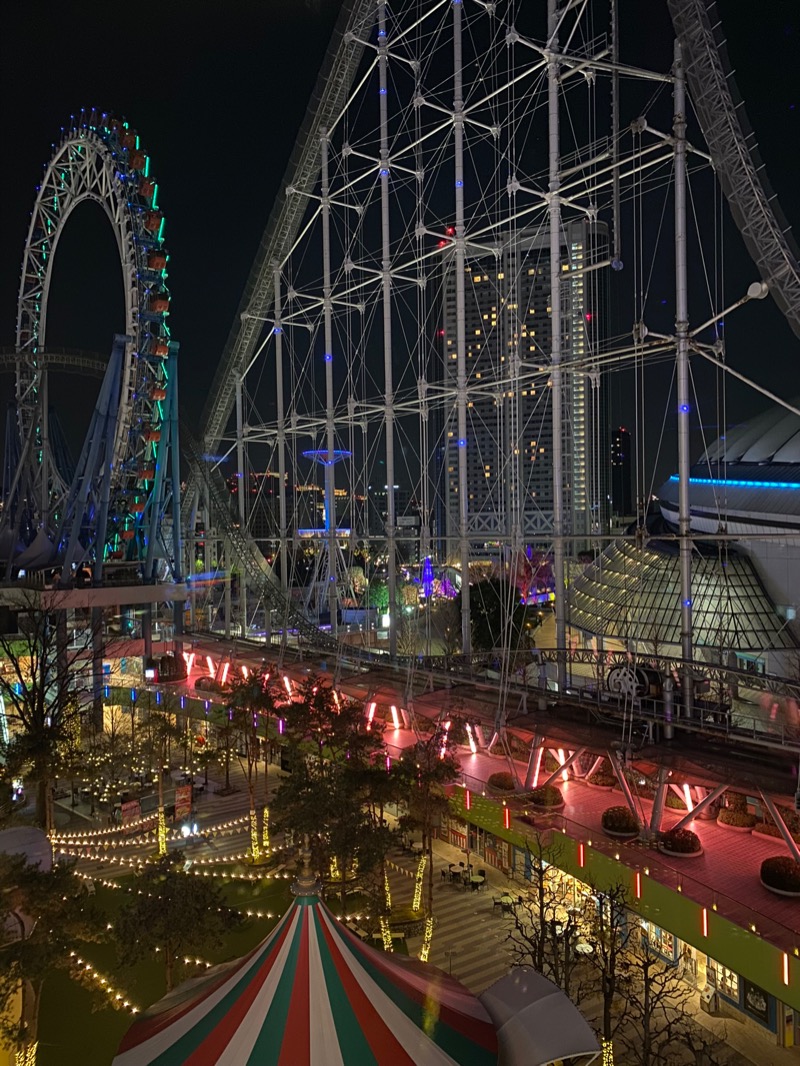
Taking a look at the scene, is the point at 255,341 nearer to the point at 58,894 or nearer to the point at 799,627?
the point at 799,627

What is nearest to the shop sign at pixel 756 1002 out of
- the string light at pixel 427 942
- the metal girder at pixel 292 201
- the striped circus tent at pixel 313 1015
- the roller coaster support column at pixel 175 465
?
the string light at pixel 427 942

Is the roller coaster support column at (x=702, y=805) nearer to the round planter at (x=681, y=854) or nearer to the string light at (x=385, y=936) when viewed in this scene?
the round planter at (x=681, y=854)

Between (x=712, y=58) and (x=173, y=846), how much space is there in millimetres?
18192

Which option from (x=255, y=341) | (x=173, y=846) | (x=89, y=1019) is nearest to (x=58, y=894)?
(x=89, y=1019)

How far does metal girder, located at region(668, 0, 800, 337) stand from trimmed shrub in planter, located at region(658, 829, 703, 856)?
317 inches

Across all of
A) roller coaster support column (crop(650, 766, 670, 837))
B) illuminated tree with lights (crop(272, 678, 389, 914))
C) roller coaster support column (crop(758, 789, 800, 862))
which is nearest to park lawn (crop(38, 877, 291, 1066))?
illuminated tree with lights (crop(272, 678, 389, 914))

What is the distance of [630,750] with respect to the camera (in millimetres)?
11344

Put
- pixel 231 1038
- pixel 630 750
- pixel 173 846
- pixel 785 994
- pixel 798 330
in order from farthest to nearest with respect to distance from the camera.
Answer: pixel 173 846, pixel 798 330, pixel 630 750, pixel 785 994, pixel 231 1038

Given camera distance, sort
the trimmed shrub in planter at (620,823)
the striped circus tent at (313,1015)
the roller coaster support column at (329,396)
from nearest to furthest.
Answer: the striped circus tent at (313,1015) → the trimmed shrub in planter at (620,823) → the roller coaster support column at (329,396)

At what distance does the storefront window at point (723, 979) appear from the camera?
10.5 meters

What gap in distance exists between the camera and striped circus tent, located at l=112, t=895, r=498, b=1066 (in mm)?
5590

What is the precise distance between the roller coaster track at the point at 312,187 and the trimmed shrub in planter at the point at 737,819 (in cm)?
764

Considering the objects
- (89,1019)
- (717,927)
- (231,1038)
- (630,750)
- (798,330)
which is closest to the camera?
(231,1038)

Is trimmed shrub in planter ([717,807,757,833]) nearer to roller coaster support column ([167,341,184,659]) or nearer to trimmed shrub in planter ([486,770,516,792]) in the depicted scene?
trimmed shrub in planter ([486,770,516,792])
